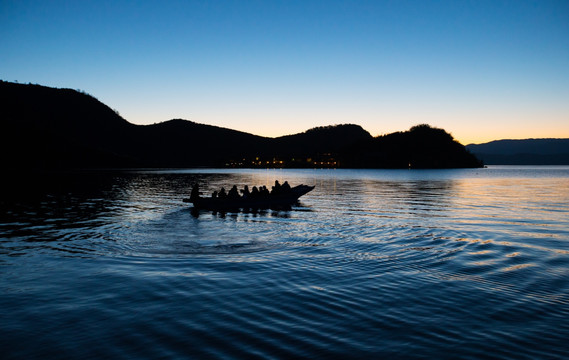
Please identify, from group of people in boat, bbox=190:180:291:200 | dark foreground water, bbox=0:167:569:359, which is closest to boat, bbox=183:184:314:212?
group of people in boat, bbox=190:180:291:200

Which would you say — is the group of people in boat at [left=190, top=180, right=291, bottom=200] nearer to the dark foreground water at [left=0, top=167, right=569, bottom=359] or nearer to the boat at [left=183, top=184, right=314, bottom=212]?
the boat at [left=183, top=184, right=314, bottom=212]

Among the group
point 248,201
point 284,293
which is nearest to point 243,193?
point 248,201

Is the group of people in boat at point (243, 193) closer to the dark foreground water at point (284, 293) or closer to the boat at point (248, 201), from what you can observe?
the boat at point (248, 201)

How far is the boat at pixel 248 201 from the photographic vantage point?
31.0m

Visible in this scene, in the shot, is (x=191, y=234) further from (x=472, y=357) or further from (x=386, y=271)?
(x=472, y=357)

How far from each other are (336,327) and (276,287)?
123 inches

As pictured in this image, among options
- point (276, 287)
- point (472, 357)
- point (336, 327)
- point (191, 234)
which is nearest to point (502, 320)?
point (472, 357)

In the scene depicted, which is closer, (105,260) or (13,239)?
(105,260)

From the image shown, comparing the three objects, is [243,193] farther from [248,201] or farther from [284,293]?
[284,293]

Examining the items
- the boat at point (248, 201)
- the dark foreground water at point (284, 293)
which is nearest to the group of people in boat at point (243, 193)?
the boat at point (248, 201)

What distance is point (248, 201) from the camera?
33.2m

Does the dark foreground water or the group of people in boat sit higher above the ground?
the group of people in boat

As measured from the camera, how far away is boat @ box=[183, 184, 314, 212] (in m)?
31.0

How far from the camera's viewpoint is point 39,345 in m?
7.11
